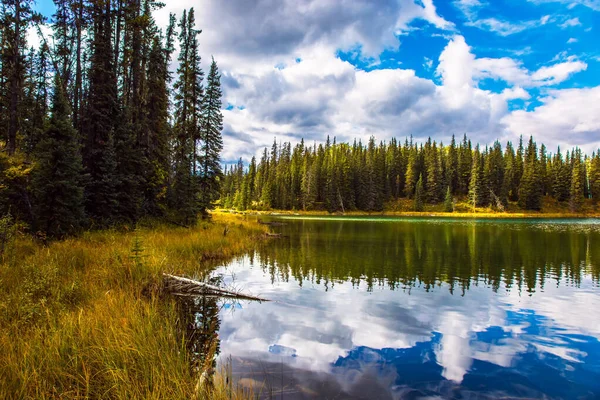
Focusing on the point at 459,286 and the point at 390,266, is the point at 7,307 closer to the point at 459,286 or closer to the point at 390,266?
the point at 459,286

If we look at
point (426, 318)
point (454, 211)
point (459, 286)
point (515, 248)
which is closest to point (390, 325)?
point (426, 318)

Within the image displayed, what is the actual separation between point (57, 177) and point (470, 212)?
9850 centimetres

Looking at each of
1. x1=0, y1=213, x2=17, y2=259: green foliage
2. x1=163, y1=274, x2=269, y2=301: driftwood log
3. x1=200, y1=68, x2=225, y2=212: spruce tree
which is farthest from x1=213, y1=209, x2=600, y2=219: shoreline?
x1=163, y1=274, x2=269, y2=301: driftwood log

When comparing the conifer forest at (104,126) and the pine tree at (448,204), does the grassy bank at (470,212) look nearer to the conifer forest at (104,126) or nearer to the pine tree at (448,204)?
the pine tree at (448,204)

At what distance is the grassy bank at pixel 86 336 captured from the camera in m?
3.97

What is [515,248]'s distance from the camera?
80.7 ft

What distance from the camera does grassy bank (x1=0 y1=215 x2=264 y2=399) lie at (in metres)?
3.97

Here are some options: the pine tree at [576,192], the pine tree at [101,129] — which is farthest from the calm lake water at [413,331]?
the pine tree at [576,192]

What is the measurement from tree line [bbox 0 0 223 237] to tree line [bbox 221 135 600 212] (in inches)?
2512

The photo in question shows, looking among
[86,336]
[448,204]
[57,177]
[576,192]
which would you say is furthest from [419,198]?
[86,336]

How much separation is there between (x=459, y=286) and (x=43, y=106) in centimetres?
3989

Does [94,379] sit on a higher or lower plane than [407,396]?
higher

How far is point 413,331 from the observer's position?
27.9 feet

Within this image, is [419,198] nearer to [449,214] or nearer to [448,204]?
[448,204]
